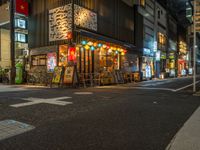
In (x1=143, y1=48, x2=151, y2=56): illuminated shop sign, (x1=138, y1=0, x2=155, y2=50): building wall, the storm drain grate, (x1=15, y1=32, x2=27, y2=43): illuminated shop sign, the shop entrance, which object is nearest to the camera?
the storm drain grate

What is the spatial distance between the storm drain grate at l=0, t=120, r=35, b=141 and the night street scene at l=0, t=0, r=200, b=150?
0.02 m

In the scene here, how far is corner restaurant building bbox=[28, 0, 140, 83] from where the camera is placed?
665 inches

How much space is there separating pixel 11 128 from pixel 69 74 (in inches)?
425

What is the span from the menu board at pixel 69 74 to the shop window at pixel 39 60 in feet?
15.6

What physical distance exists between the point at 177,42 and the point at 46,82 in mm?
40857

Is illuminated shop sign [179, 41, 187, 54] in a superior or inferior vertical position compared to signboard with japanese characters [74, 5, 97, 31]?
superior

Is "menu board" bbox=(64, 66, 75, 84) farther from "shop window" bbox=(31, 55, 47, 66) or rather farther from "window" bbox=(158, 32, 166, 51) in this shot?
"window" bbox=(158, 32, 166, 51)

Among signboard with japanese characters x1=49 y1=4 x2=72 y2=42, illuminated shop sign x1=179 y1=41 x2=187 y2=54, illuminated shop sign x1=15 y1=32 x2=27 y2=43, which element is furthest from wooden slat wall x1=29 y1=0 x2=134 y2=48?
illuminated shop sign x1=179 y1=41 x2=187 y2=54

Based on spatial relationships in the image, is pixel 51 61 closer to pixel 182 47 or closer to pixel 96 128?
pixel 96 128

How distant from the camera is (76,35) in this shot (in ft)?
54.6

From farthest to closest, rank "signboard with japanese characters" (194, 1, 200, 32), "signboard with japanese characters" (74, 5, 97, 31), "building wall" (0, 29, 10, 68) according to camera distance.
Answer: "building wall" (0, 29, 10, 68), "signboard with japanese characters" (74, 5, 97, 31), "signboard with japanese characters" (194, 1, 200, 32)

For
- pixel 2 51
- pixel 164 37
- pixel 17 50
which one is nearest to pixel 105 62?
pixel 17 50

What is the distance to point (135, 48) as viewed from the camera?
2669 centimetres

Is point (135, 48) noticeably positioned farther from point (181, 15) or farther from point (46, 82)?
point (181, 15)
